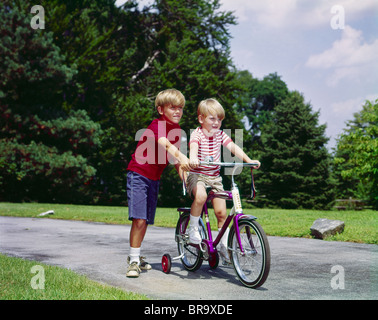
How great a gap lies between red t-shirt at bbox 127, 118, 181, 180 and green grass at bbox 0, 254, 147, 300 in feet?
4.42

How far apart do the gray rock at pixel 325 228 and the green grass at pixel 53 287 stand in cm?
515

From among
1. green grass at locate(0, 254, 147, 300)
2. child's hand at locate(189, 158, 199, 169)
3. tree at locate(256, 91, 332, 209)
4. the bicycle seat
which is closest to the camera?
green grass at locate(0, 254, 147, 300)

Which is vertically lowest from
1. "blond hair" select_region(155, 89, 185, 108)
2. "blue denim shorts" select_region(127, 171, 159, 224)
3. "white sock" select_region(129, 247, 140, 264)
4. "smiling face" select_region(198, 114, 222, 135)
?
"white sock" select_region(129, 247, 140, 264)

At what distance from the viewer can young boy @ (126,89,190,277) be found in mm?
5016

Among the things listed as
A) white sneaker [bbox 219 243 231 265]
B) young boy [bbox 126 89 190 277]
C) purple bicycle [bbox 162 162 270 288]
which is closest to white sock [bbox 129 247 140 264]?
young boy [bbox 126 89 190 277]

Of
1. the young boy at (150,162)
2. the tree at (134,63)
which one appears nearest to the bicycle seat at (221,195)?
the young boy at (150,162)

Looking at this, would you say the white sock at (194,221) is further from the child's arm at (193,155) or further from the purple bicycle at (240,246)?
the child's arm at (193,155)

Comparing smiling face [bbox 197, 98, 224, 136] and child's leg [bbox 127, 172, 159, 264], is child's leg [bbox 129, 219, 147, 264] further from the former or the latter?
smiling face [bbox 197, 98, 224, 136]

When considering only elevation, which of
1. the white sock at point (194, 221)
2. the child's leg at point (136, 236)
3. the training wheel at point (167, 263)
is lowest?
the training wheel at point (167, 263)

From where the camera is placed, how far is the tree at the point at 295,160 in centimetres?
2983

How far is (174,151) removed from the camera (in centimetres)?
480

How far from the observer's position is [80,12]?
2762 cm

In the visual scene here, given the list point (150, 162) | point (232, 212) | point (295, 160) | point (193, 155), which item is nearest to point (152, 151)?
point (150, 162)
